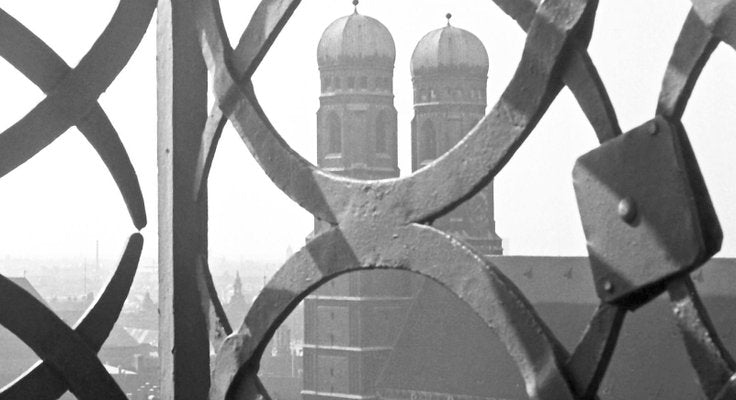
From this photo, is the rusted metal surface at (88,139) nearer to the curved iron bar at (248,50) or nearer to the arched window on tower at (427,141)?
the curved iron bar at (248,50)

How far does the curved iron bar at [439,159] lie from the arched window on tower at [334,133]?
30715 mm

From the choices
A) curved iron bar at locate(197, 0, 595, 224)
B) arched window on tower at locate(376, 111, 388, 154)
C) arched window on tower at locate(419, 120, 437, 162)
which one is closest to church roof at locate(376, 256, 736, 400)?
arched window on tower at locate(376, 111, 388, 154)

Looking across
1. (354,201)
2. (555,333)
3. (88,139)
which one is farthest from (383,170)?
(354,201)

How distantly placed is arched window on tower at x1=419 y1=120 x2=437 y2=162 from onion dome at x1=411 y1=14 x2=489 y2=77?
1.35 metres

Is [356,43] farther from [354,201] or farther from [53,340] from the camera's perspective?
[354,201]

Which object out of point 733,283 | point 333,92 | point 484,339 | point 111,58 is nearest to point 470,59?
point 333,92

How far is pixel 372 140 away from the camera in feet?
106

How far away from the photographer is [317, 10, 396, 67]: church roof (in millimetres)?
32312

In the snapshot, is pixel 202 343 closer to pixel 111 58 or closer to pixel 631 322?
pixel 111 58

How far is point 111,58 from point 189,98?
0.11 metres

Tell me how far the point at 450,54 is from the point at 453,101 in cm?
117

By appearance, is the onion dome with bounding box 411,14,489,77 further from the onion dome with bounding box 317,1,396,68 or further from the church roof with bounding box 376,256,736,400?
the church roof with bounding box 376,256,736,400

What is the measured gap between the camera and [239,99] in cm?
156

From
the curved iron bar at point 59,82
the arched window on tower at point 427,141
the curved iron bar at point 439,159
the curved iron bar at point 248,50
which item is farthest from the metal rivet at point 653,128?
the arched window on tower at point 427,141
